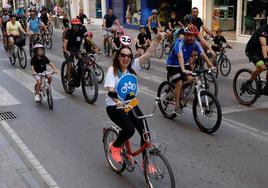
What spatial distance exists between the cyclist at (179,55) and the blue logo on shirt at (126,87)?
271 centimetres

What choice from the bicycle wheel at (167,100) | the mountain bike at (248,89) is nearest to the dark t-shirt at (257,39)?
the mountain bike at (248,89)

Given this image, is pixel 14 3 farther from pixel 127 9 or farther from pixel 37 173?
pixel 37 173

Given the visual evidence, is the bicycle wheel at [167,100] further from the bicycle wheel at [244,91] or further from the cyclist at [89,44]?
A: the cyclist at [89,44]

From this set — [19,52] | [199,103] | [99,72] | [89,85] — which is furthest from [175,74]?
[19,52]

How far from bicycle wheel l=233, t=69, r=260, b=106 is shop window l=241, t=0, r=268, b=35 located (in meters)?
10.4

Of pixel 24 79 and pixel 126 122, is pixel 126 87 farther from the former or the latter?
pixel 24 79

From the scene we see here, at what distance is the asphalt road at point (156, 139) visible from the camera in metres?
5.82

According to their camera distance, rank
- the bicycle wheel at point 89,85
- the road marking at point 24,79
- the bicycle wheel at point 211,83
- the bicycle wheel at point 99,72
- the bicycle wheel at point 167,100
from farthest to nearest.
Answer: the bicycle wheel at point 99,72 → the road marking at point 24,79 → the bicycle wheel at point 89,85 → the bicycle wheel at point 211,83 → the bicycle wheel at point 167,100

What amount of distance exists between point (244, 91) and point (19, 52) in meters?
8.99

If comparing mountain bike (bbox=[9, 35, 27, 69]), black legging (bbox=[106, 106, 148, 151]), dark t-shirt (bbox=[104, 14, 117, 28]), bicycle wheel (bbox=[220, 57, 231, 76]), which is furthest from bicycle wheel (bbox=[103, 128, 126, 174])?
dark t-shirt (bbox=[104, 14, 117, 28])

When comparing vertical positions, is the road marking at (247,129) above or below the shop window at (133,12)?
below

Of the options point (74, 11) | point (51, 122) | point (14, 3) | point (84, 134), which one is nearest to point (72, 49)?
point (51, 122)

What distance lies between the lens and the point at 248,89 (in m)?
9.47

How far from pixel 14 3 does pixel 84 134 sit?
50002 mm
